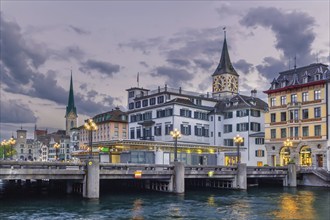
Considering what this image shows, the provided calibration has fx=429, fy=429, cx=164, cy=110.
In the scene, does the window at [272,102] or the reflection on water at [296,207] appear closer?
the reflection on water at [296,207]

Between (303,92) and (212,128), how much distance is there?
24914 mm

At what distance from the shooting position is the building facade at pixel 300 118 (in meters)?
76.8

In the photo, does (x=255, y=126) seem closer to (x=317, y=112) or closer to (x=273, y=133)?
(x=273, y=133)

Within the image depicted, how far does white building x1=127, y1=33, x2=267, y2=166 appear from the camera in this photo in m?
92.4

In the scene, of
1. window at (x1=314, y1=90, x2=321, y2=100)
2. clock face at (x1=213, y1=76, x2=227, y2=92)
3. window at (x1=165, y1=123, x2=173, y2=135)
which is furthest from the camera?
clock face at (x1=213, y1=76, x2=227, y2=92)

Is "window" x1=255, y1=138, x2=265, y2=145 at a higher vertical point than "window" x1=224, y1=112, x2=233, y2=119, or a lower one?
lower

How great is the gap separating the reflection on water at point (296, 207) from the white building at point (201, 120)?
35.1 m

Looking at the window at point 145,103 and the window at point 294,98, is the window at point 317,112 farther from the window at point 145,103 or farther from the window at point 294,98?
the window at point 145,103

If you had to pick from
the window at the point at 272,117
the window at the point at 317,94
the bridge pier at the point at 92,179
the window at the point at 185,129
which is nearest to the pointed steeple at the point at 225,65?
the window at the point at 185,129

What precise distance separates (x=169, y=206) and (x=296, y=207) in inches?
500

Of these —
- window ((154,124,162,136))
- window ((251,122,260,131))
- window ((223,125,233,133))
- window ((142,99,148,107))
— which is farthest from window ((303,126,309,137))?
window ((142,99,148,107))

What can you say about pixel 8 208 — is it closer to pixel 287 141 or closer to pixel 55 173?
pixel 55 173

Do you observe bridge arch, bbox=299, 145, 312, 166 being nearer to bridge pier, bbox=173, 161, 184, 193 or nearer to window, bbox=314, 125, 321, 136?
window, bbox=314, 125, 321, 136

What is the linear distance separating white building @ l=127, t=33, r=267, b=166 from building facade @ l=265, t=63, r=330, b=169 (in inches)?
270
